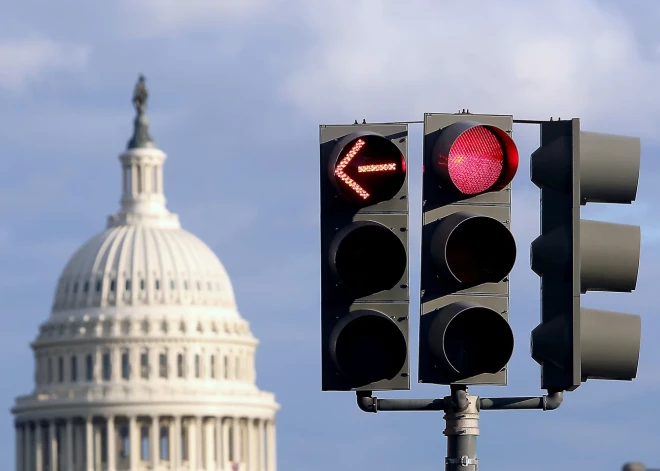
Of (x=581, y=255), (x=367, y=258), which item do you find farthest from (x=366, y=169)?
(x=581, y=255)

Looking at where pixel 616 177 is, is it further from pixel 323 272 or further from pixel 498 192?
pixel 323 272

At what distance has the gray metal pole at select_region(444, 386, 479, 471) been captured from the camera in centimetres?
1591

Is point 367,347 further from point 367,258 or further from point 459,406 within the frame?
point 459,406

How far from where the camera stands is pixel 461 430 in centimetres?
1603

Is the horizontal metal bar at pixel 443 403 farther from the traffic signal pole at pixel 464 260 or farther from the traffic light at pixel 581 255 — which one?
the traffic light at pixel 581 255

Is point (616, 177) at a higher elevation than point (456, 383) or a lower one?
higher

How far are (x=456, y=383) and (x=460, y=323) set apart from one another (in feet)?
1.28

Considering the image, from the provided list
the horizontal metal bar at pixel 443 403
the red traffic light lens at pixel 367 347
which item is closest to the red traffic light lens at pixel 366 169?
the red traffic light lens at pixel 367 347

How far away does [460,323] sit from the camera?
15805mm

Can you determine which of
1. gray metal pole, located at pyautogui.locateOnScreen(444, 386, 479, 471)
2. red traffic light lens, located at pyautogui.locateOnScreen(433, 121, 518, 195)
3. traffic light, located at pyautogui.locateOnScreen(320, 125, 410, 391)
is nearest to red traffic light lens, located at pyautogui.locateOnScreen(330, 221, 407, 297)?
traffic light, located at pyautogui.locateOnScreen(320, 125, 410, 391)

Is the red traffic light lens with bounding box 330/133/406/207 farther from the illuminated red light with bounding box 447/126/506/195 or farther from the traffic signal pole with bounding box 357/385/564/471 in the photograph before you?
the traffic signal pole with bounding box 357/385/564/471

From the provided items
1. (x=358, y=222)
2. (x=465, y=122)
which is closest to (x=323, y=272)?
(x=358, y=222)

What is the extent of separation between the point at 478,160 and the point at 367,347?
1427 mm

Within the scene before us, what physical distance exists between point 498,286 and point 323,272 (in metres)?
1.14
